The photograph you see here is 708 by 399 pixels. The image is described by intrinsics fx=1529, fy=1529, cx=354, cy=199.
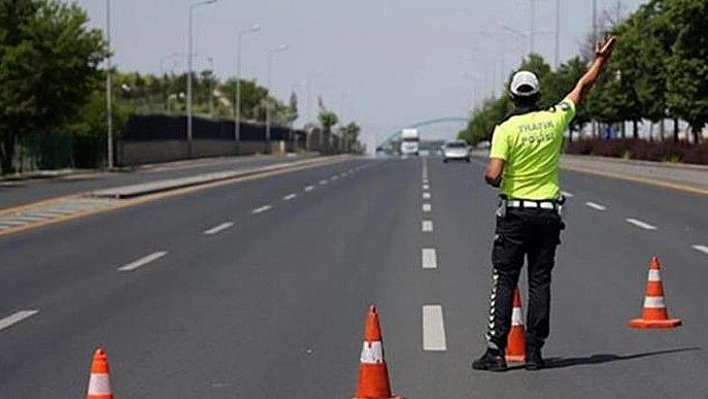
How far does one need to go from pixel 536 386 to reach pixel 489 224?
1793 centimetres

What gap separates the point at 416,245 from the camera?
22.8m

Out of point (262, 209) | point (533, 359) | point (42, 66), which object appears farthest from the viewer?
point (42, 66)

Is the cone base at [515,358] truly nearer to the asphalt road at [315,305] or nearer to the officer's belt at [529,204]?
the asphalt road at [315,305]

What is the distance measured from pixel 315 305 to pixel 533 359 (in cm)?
445

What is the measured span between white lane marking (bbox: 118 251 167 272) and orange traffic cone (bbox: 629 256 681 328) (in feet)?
25.2

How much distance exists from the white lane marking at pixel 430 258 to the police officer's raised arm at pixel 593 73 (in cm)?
805

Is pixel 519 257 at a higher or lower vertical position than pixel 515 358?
higher

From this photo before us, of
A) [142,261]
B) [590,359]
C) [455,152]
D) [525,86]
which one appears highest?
[525,86]

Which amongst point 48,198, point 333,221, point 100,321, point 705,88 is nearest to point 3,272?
point 100,321

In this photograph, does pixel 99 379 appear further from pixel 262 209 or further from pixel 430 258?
pixel 262 209

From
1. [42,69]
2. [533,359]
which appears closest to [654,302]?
[533,359]

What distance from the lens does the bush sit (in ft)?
188

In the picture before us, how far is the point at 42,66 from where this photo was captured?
6294 centimetres

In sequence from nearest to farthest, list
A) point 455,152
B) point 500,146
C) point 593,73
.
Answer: point 500,146 → point 593,73 → point 455,152
